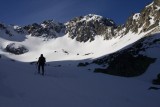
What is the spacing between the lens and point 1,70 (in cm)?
2734

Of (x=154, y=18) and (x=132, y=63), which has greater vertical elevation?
(x=154, y=18)

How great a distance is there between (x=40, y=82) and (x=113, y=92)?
20.5ft

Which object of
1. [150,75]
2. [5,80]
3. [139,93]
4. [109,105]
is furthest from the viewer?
[150,75]

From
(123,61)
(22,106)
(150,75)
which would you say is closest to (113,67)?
→ (123,61)

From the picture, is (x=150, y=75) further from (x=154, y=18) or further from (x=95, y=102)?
(x=154, y=18)

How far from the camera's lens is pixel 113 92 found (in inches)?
1048

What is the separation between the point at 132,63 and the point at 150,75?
31.9 feet

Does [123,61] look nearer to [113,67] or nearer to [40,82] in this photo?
[113,67]

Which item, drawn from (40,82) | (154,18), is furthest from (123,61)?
(154,18)

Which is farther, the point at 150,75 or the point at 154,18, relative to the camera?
the point at 154,18

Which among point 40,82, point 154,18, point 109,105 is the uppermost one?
point 154,18

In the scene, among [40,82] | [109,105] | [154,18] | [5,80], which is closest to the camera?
[109,105]

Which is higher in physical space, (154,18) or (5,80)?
(154,18)

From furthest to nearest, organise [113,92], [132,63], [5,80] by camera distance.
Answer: [132,63]
[113,92]
[5,80]
